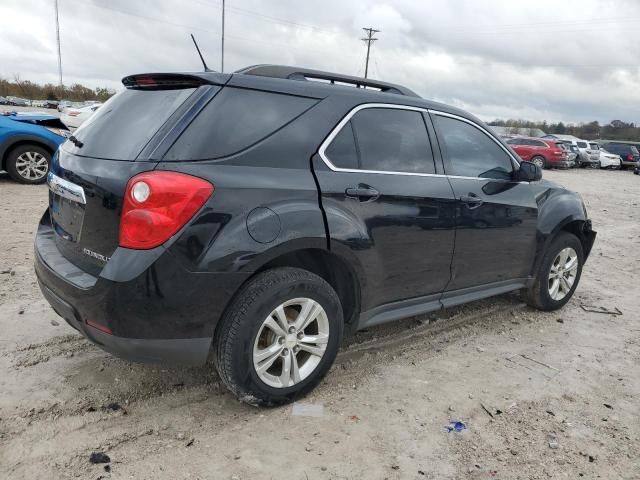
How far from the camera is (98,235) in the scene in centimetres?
255

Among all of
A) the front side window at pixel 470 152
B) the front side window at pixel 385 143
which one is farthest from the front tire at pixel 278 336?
the front side window at pixel 470 152

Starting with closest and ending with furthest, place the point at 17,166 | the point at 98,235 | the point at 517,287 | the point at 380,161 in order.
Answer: the point at 98,235 → the point at 380,161 → the point at 517,287 → the point at 17,166

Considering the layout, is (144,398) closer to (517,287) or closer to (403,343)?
(403,343)

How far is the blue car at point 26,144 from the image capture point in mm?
8953

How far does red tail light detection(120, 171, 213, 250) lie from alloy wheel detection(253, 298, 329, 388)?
0.69m

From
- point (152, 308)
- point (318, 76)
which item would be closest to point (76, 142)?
point (152, 308)

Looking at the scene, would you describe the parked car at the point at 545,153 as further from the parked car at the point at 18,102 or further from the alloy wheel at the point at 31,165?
the parked car at the point at 18,102

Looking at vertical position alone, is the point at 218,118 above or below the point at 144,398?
above

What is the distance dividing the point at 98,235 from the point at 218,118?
81 cm

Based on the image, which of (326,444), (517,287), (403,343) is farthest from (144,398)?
(517,287)

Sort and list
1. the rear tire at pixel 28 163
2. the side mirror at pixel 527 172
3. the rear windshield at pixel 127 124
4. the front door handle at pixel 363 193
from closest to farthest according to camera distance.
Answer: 1. the rear windshield at pixel 127 124
2. the front door handle at pixel 363 193
3. the side mirror at pixel 527 172
4. the rear tire at pixel 28 163

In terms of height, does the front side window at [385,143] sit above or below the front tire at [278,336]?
above

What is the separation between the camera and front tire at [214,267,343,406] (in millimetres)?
2637

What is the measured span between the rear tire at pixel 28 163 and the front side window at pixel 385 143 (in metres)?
7.88
